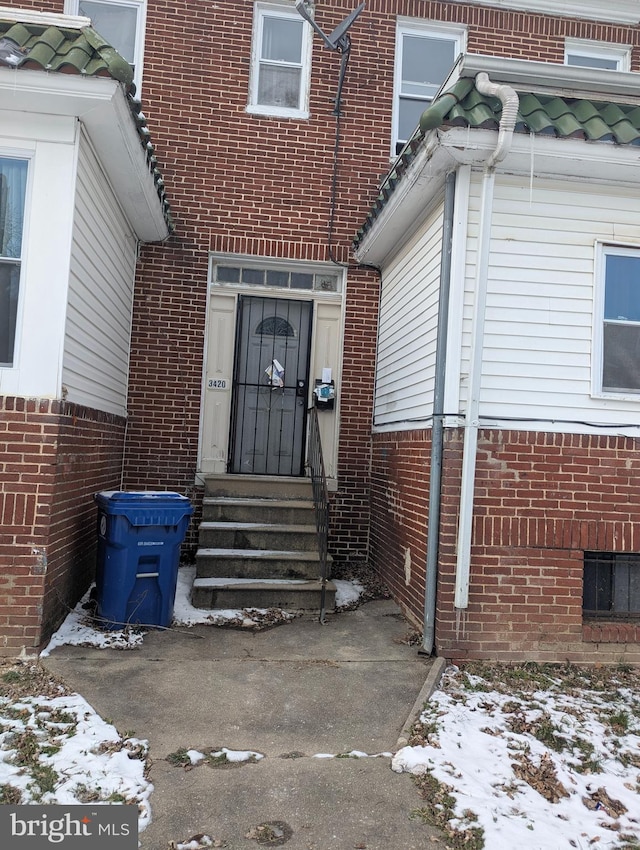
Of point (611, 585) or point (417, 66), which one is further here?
point (417, 66)

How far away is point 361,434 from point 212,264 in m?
2.73

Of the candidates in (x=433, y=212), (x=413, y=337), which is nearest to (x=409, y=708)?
(x=413, y=337)

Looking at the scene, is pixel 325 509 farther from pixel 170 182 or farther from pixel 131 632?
pixel 170 182

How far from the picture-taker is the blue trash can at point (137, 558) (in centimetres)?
500

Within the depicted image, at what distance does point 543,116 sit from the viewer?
4500 millimetres

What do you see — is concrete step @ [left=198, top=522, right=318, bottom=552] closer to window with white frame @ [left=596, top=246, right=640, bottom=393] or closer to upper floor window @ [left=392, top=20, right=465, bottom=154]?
window with white frame @ [left=596, top=246, right=640, bottom=393]

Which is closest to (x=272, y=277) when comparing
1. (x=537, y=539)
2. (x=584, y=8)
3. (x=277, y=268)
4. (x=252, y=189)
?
(x=277, y=268)

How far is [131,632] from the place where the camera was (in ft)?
16.3

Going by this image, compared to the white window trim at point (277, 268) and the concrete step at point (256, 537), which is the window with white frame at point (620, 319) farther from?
the white window trim at point (277, 268)

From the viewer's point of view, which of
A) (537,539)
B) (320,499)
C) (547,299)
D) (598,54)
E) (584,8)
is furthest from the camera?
(598,54)

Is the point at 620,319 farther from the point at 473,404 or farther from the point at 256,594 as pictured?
the point at 256,594

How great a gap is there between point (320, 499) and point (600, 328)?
2.91 m

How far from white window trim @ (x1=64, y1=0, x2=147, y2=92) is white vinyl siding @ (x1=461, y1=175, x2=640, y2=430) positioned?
16.1ft

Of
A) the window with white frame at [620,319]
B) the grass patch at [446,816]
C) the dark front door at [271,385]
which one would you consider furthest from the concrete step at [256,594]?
the window with white frame at [620,319]
